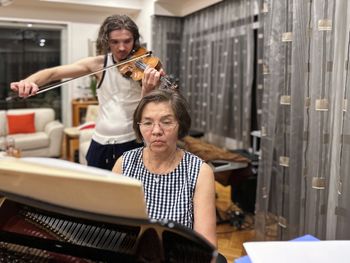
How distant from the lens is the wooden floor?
263cm

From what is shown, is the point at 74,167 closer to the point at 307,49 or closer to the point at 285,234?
the point at 307,49

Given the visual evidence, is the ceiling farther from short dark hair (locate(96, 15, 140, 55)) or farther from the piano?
the piano

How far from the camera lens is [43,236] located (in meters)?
0.89

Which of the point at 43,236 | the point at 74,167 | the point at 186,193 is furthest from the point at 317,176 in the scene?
the point at 74,167

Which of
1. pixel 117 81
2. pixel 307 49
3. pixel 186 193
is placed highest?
pixel 307 49

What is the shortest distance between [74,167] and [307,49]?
78.0 inches

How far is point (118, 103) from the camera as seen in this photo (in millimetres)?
1901

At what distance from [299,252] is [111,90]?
1238mm

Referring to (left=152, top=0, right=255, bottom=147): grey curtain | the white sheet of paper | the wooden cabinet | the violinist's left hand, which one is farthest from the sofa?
the white sheet of paper

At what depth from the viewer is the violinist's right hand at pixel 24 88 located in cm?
161

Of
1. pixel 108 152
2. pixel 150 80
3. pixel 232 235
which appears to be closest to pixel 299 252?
pixel 150 80

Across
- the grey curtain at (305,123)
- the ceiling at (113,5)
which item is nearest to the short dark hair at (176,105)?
the grey curtain at (305,123)

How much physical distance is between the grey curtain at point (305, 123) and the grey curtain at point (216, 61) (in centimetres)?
115

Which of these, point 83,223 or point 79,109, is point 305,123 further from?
point 79,109
